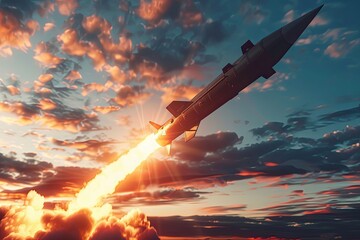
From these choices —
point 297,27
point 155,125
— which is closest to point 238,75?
point 297,27

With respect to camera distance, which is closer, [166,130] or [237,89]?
[237,89]

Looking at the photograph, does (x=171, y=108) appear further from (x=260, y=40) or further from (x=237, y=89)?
(x=260, y=40)

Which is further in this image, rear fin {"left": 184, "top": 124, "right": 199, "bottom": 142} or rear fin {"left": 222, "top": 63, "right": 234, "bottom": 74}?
rear fin {"left": 184, "top": 124, "right": 199, "bottom": 142}

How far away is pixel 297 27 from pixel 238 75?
223 inches

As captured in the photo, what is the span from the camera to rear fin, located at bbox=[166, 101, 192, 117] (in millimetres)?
30347

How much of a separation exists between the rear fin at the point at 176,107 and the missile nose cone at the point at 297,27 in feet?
39.1

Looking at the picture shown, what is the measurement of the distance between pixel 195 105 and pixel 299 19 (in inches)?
458

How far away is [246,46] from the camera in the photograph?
2442 centimetres

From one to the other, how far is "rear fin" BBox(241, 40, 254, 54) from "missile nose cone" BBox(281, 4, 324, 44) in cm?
300

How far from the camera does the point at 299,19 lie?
2120cm

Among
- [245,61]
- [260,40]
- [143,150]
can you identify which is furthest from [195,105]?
[143,150]

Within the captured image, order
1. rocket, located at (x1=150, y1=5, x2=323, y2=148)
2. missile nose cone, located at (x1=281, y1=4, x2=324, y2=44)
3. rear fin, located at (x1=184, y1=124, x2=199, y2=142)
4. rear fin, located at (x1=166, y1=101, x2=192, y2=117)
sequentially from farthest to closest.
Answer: rear fin, located at (x1=184, y1=124, x2=199, y2=142)
rear fin, located at (x1=166, y1=101, x2=192, y2=117)
rocket, located at (x1=150, y1=5, x2=323, y2=148)
missile nose cone, located at (x1=281, y1=4, x2=324, y2=44)

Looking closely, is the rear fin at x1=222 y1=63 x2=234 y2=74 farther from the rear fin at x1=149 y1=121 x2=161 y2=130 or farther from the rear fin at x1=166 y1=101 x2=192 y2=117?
the rear fin at x1=149 y1=121 x2=161 y2=130

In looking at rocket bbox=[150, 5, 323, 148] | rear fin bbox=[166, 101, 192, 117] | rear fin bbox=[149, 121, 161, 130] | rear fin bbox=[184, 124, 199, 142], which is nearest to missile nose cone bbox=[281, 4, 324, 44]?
rocket bbox=[150, 5, 323, 148]
